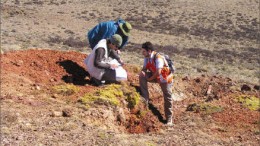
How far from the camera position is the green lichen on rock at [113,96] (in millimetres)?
8164

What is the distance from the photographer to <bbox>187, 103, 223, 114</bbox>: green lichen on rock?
32.0ft

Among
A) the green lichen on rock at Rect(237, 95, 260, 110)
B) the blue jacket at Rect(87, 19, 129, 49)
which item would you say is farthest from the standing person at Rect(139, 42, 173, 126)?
the green lichen on rock at Rect(237, 95, 260, 110)

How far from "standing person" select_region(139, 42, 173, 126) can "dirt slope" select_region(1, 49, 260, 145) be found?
0.43m

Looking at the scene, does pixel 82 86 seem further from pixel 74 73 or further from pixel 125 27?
pixel 125 27

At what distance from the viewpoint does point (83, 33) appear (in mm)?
26078

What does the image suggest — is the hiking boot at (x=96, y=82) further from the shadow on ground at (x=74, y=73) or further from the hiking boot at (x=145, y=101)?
the hiking boot at (x=145, y=101)

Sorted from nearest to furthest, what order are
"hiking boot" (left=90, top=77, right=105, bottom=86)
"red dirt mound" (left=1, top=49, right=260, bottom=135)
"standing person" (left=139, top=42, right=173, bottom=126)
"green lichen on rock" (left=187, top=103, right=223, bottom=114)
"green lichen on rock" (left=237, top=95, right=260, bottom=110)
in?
"standing person" (left=139, top=42, right=173, bottom=126), "red dirt mound" (left=1, top=49, right=260, bottom=135), "hiking boot" (left=90, top=77, right=105, bottom=86), "green lichen on rock" (left=187, top=103, right=223, bottom=114), "green lichen on rock" (left=237, top=95, right=260, bottom=110)

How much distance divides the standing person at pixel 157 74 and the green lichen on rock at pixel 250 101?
8.79 feet

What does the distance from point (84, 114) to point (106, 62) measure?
1.67 metres

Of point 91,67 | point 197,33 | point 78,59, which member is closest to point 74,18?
point 197,33

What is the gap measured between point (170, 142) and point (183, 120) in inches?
71.0

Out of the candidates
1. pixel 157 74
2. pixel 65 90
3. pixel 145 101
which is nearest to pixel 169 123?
pixel 145 101

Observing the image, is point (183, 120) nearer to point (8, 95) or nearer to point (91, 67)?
point (91, 67)

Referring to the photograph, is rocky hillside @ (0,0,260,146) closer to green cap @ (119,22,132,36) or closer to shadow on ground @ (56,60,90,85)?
shadow on ground @ (56,60,90,85)
